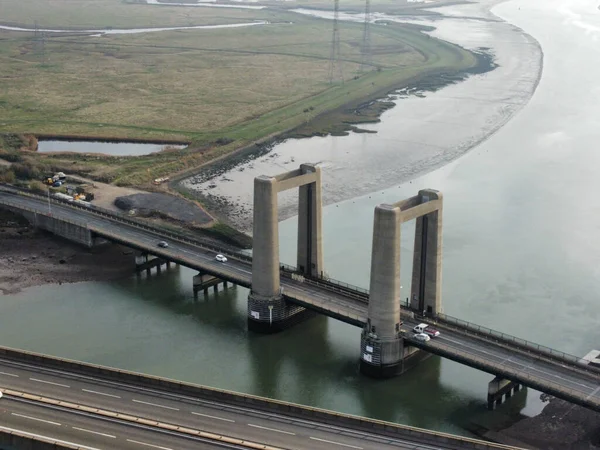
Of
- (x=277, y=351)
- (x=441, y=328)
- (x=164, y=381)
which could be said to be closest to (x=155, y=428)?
Result: (x=164, y=381)

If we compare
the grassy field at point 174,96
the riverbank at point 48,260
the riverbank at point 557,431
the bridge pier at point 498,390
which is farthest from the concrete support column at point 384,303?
the grassy field at point 174,96

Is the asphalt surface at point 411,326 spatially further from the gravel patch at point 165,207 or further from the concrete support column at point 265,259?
the gravel patch at point 165,207

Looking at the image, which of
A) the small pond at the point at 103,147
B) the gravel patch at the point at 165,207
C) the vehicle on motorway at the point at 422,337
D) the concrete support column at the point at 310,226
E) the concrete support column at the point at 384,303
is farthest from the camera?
the small pond at the point at 103,147

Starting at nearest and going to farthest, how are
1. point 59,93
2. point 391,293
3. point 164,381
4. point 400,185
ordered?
point 164,381 → point 391,293 → point 400,185 → point 59,93

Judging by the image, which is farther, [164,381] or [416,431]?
[164,381]

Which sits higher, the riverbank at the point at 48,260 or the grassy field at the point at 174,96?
the grassy field at the point at 174,96

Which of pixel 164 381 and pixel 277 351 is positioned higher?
pixel 164 381

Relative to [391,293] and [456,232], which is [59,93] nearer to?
[456,232]
